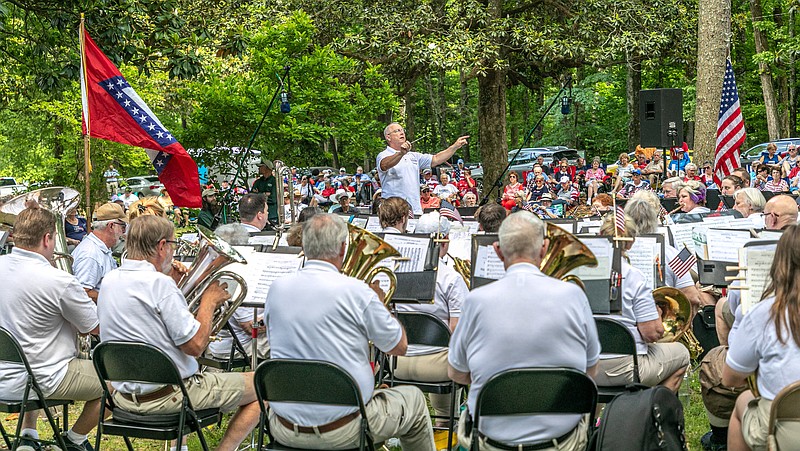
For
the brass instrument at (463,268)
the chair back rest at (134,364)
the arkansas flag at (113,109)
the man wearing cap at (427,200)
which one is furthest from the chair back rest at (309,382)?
the man wearing cap at (427,200)

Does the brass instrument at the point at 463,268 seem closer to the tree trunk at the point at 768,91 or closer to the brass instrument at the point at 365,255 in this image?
the brass instrument at the point at 365,255

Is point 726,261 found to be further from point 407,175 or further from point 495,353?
point 407,175

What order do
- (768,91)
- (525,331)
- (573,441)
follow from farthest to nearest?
(768,91) → (573,441) → (525,331)

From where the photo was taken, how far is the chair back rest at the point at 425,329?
542cm

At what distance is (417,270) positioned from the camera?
5.58 m

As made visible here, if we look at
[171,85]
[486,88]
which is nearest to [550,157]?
[486,88]

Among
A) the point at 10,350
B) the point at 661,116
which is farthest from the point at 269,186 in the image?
the point at 10,350

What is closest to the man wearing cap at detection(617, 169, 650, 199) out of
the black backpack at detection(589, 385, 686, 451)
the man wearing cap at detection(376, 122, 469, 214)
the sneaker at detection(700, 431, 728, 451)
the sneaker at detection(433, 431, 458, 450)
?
the man wearing cap at detection(376, 122, 469, 214)

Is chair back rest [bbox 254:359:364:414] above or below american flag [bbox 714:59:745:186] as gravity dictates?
below

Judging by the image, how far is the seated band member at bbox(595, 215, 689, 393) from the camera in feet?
16.8

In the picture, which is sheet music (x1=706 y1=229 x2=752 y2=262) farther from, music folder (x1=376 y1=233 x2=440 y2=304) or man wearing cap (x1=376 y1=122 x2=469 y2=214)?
man wearing cap (x1=376 y1=122 x2=469 y2=214)

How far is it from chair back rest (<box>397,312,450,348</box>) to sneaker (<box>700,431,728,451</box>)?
1.87 meters

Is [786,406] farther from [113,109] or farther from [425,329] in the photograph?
[113,109]

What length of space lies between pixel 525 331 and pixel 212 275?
1.98m
